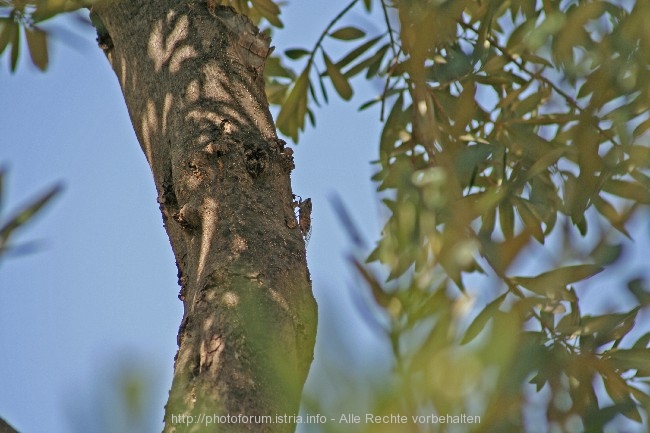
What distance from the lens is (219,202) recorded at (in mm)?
965

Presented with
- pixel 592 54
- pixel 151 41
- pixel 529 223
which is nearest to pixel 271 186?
pixel 151 41

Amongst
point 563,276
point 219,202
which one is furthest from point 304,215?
point 563,276

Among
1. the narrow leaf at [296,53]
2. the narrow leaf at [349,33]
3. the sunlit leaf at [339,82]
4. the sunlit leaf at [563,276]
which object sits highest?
the narrow leaf at [349,33]

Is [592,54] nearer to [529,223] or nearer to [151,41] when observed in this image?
[529,223]

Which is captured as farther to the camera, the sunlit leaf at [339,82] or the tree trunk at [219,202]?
the sunlit leaf at [339,82]

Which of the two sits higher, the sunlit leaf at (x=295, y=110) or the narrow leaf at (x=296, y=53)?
the narrow leaf at (x=296, y=53)

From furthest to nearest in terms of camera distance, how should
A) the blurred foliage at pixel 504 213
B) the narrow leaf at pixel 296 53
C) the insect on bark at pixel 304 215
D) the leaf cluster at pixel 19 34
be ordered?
the narrow leaf at pixel 296 53, the leaf cluster at pixel 19 34, the insect on bark at pixel 304 215, the blurred foliage at pixel 504 213

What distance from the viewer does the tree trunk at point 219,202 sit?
785mm

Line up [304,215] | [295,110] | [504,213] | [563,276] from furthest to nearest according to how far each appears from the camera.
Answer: [295,110] < [504,213] < [304,215] < [563,276]

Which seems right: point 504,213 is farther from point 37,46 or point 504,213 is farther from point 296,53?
point 37,46

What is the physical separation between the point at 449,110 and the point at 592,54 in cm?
58

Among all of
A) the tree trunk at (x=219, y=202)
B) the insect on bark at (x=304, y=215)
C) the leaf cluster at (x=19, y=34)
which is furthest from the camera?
the leaf cluster at (x=19, y=34)

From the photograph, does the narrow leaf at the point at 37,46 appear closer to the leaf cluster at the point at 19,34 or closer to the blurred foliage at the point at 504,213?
the leaf cluster at the point at 19,34

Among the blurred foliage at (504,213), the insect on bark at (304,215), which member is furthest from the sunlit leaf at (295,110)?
the insect on bark at (304,215)
